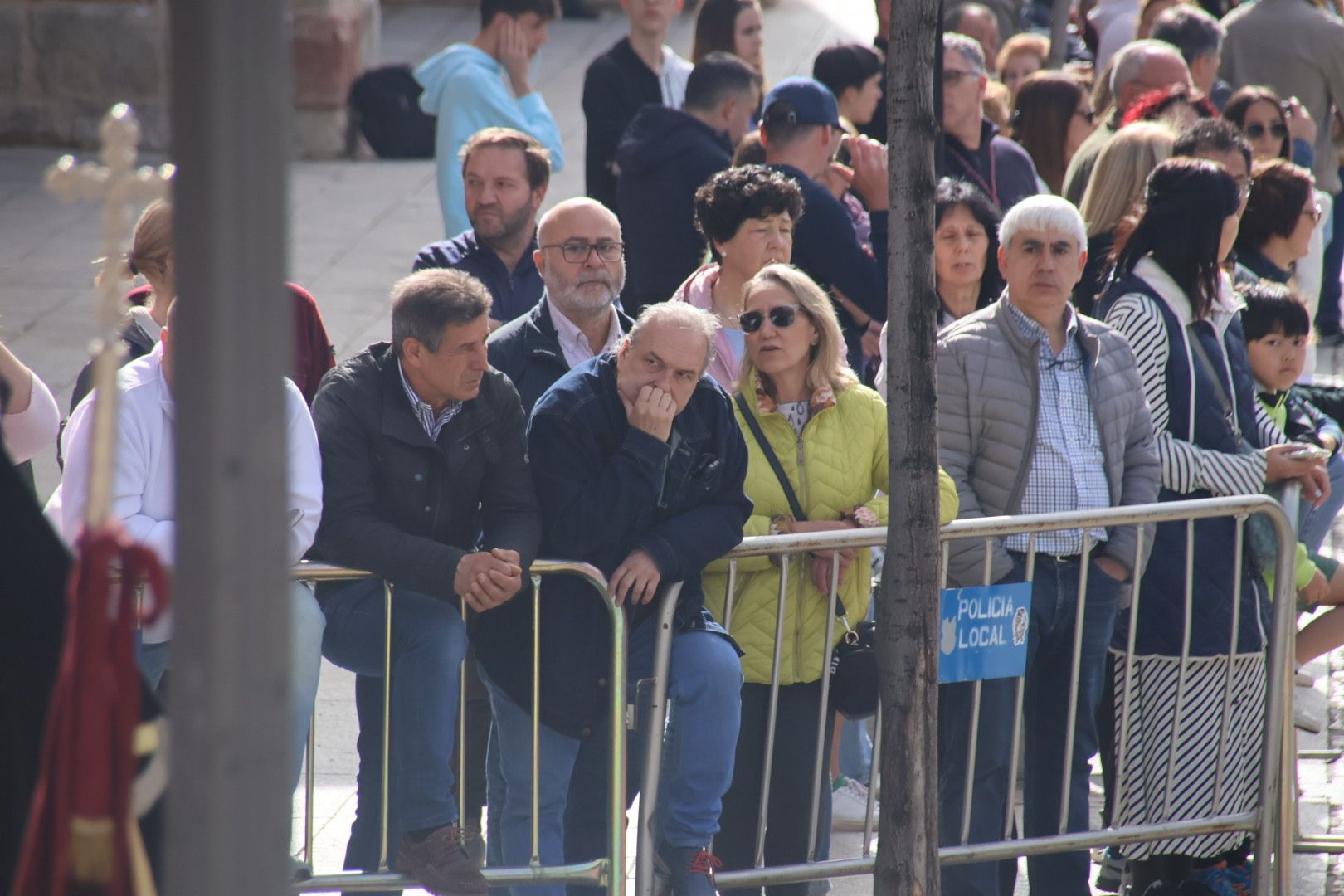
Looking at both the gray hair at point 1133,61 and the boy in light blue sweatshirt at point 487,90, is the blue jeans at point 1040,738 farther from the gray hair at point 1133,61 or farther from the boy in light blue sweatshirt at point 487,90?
the gray hair at point 1133,61

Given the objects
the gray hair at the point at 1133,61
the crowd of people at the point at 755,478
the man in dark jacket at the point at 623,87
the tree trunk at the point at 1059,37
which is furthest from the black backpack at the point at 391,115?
the crowd of people at the point at 755,478

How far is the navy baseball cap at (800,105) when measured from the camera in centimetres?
597

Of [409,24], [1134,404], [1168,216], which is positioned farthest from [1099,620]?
[409,24]

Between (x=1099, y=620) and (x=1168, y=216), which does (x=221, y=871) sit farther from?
(x=1168, y=216)

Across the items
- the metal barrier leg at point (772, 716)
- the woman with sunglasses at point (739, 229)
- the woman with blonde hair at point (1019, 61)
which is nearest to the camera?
the metal barrier leg at point (772, 716)

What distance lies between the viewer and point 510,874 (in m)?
4.16

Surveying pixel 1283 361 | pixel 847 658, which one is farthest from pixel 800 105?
pixel 847 658

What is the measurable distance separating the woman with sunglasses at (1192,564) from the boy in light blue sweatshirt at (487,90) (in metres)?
2.62

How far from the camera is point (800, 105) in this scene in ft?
19.6

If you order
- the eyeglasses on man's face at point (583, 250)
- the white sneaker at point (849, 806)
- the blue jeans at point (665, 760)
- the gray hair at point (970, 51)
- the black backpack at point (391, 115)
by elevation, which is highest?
the black backpack at point (391, 115)

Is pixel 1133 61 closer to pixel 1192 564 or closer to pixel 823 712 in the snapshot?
pixel 1192 564

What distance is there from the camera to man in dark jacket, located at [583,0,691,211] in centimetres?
732

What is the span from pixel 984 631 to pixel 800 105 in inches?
89.0

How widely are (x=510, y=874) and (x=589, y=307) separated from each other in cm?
156
